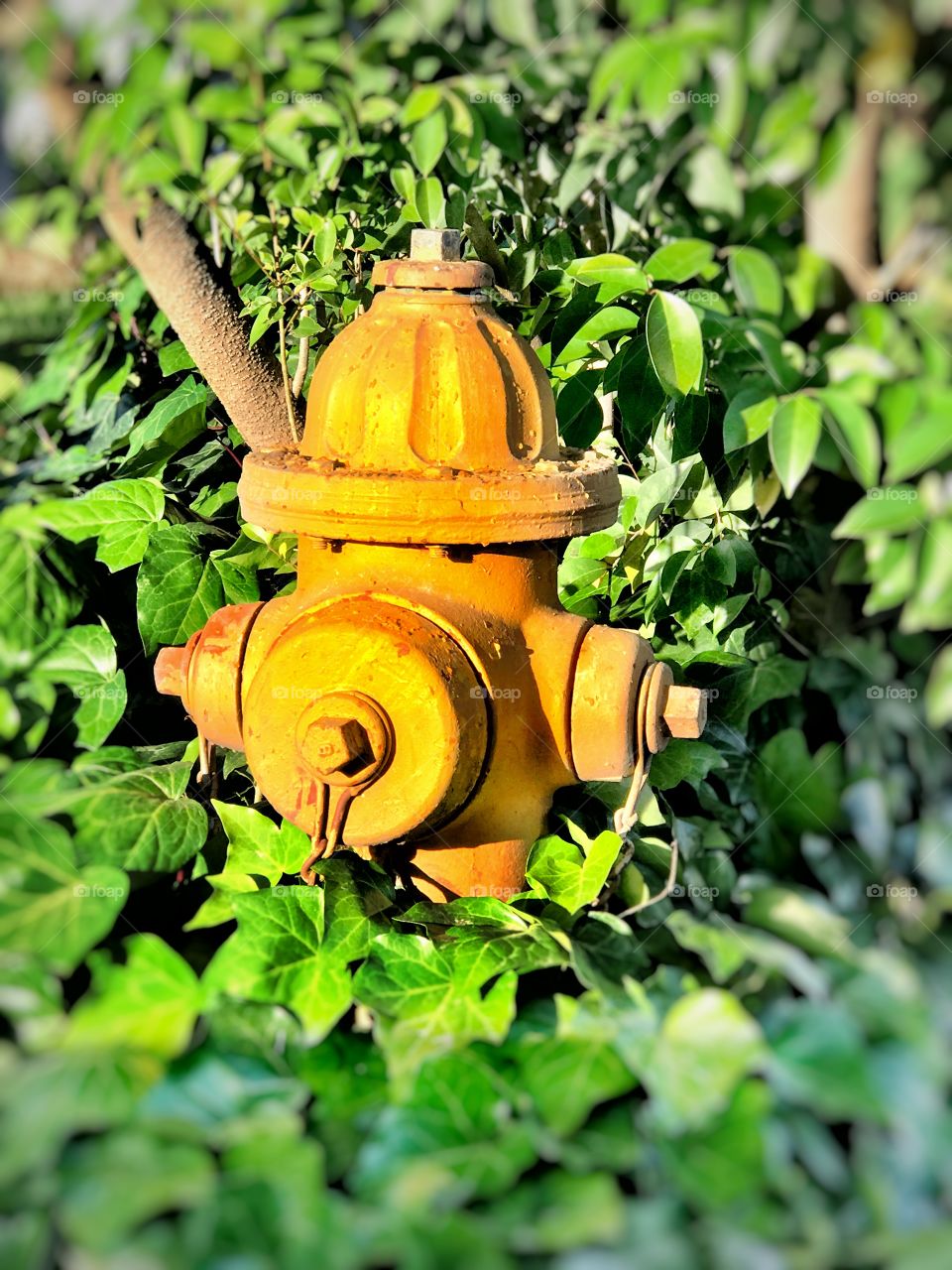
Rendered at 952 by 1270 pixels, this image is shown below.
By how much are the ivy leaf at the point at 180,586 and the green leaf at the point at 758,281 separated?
0.99 meters

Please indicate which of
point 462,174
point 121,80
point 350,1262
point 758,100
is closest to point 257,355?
point 462,174

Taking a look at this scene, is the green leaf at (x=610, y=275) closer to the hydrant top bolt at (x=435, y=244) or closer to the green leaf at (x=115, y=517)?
the hydrant top bolt at (x=435, y=244)

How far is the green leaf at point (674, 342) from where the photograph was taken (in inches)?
69.0

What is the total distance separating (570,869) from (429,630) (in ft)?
1.49

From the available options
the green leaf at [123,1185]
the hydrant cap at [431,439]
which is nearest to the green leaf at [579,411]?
the hydrant cap at [431,439]

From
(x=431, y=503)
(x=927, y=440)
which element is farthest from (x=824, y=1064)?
(x=431, y=503)

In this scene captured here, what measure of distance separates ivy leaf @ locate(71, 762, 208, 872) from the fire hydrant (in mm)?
130

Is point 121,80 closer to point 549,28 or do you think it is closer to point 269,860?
point 549,28

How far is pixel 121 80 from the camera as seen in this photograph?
162cm

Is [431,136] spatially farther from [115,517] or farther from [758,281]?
[115,517]

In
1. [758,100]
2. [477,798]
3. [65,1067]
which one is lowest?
[477,798]

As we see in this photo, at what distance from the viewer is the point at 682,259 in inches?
71.9

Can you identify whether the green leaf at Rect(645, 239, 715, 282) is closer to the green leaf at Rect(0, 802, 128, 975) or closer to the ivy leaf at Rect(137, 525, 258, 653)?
the ivy leaf at Rect(137, 525, 258, 653)

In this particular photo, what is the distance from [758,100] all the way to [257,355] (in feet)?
3.62
